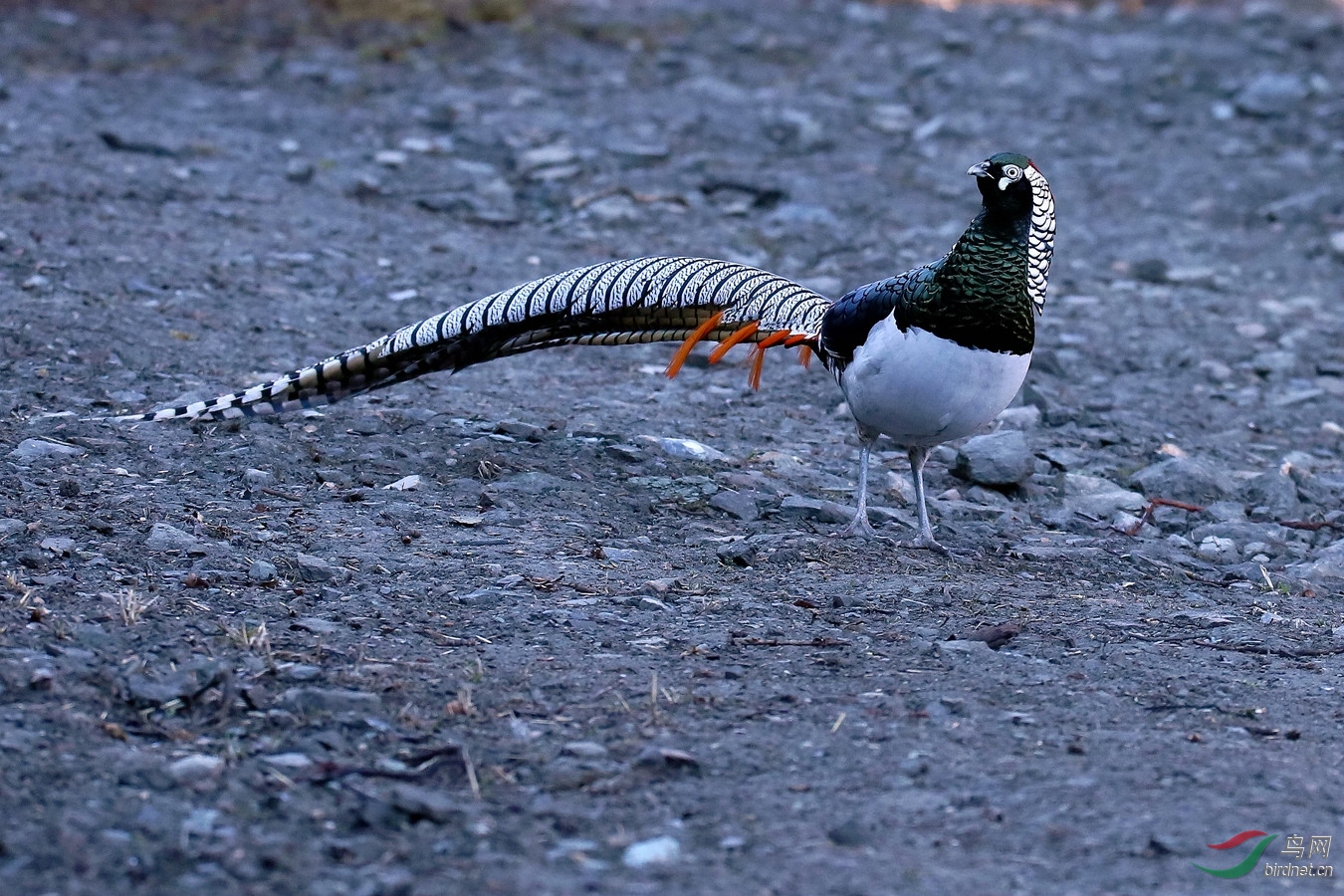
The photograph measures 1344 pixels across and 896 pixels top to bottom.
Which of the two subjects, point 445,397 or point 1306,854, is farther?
point 445,397

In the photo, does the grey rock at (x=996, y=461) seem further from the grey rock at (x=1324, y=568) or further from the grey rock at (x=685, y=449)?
the grey rock at (x=1324, y=568)

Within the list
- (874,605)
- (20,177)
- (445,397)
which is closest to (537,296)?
(445,397)

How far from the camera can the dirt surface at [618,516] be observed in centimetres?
287

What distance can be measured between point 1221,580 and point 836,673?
5.26ft

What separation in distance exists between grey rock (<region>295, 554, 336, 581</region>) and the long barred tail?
0.87m

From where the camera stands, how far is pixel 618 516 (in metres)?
4.72

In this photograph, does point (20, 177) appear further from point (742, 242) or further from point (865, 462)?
point (865, 462)

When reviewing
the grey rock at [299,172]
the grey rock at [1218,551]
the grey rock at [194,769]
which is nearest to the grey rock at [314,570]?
the grey rock at [194,769]

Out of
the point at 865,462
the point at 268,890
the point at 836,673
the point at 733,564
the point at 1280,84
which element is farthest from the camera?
the point at 1280,84

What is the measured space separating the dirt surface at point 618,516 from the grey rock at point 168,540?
0.04 ft

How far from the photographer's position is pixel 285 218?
7449 millimetres

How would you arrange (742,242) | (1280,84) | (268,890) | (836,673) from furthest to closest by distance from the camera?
(1280,84) < (742,242) < (836,673) < (268,890)

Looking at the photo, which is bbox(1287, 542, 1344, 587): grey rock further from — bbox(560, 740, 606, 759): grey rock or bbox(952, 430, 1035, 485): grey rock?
bbox(560, 740, 606, 759): grey rock

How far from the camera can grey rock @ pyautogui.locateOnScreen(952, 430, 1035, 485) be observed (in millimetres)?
5359
